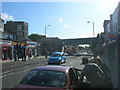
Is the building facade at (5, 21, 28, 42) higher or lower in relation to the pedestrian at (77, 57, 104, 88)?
higher

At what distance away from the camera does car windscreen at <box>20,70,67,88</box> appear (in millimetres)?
5951

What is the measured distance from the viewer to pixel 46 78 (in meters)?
6.15

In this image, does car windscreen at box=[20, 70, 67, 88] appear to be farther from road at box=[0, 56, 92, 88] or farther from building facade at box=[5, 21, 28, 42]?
building facade at box=[5, 21, 28, 42]

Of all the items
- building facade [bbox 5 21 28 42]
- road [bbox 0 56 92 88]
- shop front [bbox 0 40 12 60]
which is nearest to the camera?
road [bbox 0 56 92 88]

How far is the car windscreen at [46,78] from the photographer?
19.5 ft

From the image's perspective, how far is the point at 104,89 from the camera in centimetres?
734

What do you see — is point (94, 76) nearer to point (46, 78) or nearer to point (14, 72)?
point (46, 78)

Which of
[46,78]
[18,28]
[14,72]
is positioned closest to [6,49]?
[14,72]

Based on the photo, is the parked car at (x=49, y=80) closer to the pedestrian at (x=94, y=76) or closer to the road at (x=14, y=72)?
the pedestrian at (x=94, y=76)

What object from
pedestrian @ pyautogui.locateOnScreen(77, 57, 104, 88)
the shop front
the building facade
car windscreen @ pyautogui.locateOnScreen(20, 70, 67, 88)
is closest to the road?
pedestrian @ pyautogui.locateOnScreen(77, 57, 104, 88)

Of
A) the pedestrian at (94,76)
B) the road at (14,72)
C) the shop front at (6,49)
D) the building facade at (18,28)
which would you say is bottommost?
the road at (14,72)

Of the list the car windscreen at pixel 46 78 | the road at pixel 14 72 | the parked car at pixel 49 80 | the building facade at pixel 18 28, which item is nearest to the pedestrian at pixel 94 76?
the parked car at pixel 49 80

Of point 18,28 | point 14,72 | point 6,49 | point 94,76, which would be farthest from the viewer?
point 18,28

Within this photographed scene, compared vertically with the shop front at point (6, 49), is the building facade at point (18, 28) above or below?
above
